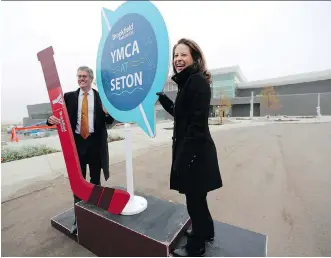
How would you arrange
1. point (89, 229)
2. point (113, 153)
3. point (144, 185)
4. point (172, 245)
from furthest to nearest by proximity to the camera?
point (113, 153) → point (144, 185) → point (89, 229) → point (172, 245)

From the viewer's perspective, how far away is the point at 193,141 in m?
1.25

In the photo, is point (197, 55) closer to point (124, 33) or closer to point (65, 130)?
point (124, 33)

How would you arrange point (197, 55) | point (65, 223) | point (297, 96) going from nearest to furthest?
1. point (197, 55)
2. point (65, 223)
3. point (297, 96)

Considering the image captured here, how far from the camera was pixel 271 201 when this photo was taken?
263 cm

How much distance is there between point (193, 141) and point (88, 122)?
3.97ft

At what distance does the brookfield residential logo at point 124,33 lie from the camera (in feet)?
5.12

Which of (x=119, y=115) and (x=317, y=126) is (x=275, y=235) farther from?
(x=119, y=115)

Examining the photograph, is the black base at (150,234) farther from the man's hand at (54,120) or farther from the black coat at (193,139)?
the man's hand at (54,120)

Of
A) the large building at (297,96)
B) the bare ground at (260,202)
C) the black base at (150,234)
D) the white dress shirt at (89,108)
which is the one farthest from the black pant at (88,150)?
the large building at (297,96)

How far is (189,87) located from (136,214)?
1.18 metres

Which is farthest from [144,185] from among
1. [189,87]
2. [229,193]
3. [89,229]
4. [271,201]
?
[189,87]

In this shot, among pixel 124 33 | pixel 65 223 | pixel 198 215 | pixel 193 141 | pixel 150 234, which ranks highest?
pixel 124 33

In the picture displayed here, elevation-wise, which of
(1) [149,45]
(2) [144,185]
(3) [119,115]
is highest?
(1) [149,45]

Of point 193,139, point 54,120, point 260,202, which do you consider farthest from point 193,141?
point 260,202
